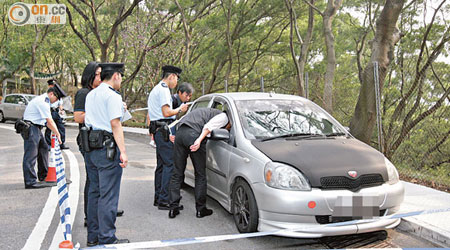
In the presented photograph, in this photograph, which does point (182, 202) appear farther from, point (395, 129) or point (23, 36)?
point (23, 36)

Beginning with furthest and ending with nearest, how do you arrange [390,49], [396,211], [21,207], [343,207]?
[390,49] < [21,207] < [396,211] < [343,207]

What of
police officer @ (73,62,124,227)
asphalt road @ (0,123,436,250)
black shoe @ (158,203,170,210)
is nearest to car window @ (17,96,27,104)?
asphalt road @ (0,123,436,250)

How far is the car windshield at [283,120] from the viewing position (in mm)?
4371

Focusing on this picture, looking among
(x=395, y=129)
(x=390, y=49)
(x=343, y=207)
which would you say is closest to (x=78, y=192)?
(x=343, y=207)

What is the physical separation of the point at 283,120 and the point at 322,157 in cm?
101

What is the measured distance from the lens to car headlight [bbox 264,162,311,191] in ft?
11.4

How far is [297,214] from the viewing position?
341 centimetres

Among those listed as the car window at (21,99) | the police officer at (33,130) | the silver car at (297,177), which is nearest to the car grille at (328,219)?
the silver car at (297,177)

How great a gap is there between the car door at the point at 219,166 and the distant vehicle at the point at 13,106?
16.7 metres

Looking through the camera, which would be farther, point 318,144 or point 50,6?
point 50,6

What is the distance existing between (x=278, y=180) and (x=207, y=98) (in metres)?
2.44

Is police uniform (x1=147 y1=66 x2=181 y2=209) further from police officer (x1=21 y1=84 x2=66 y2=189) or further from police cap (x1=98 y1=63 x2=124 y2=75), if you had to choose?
police officer (x1=21 y1=84 x2=66 y2=189)

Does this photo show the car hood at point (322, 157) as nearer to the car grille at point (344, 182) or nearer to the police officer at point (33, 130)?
the car grille at point (344, 182)

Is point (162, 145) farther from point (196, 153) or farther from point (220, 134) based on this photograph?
point (220, 134)
